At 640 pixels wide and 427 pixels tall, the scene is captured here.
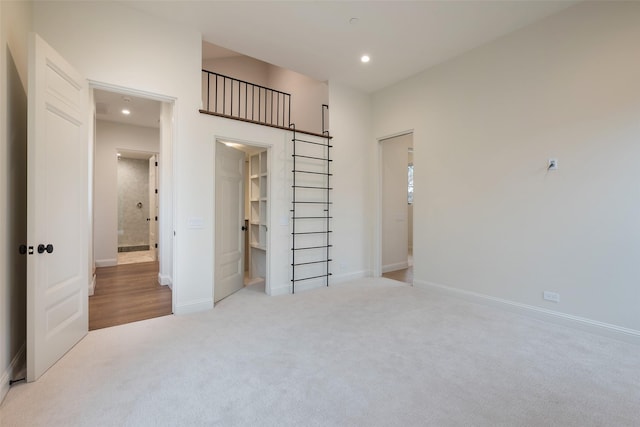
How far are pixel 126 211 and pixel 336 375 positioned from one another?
8.71 metres

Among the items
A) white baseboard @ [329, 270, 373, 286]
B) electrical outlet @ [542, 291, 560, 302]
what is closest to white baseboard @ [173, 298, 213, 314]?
white baseboard @ [329, 270, 373, 286]

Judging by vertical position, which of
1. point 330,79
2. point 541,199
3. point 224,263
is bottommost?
point 224,263

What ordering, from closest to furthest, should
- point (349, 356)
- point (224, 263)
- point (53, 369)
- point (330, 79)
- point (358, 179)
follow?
Answer: point (53, 369) → point (349, 356) → point (224, 263) → point (330, 79) → point (358, 179)

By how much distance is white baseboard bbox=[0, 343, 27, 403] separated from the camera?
6.05 ft

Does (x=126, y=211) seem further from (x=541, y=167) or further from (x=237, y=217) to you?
(x=541, y=167)

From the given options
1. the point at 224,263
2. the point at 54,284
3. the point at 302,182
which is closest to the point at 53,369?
the point at 54,284

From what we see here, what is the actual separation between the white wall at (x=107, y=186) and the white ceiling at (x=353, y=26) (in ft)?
12.9

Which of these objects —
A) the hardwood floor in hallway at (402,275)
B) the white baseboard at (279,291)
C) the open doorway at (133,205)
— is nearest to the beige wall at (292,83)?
the white baseboard at (279,291)

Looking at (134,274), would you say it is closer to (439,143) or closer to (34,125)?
(34,125)

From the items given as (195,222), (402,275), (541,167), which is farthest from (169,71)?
(402,275)

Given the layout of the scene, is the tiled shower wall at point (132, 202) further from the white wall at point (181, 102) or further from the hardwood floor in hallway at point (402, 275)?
the hardwood floor in hallway at point (402, 275)

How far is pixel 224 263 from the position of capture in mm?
4043

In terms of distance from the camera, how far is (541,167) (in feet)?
10.6

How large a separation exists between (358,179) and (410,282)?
1.98 meters
